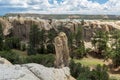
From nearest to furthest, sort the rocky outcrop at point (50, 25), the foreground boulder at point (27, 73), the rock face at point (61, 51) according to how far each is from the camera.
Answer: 1. the foreground boulder at point (27, 73)
2. the rock face at point (61, 51)
3. the rocky outcrop at point (50, 25)

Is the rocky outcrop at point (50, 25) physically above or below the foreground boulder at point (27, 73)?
below

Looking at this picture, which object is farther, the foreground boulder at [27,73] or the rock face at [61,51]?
the rock face at [61,51]

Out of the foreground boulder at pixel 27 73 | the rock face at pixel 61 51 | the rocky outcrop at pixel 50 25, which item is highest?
the foreground boulder at pixel 27 73

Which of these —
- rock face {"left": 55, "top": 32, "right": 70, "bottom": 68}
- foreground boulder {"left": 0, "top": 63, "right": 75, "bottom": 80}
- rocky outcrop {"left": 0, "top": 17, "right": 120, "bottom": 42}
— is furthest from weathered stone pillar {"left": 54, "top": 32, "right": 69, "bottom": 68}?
rocky outcrop {"left": 0, "top": 17, "right": 120, "bottom": 42}

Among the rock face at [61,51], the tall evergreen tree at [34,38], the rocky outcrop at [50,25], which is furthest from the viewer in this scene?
the rocky outcrop at [50,25]

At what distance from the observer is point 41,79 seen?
70.1 ft

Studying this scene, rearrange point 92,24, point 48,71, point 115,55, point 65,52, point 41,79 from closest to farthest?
point 41,79 < point 48,71 < point 65,52 < point 115,55 < point 92,24

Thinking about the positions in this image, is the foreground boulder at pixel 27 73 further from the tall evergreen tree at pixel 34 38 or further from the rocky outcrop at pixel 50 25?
the rocky outcrop at pixel 50 25

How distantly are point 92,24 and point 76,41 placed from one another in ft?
65.1

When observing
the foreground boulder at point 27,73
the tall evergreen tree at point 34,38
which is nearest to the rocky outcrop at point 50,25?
the tall evergreen tree at point 34,38

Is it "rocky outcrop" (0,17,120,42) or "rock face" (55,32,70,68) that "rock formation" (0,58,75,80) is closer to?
"rock face" (55,32,70,68)

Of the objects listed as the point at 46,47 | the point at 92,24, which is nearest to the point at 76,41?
the point at 46,47

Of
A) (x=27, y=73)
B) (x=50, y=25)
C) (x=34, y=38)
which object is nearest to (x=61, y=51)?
(x=27, y=73)

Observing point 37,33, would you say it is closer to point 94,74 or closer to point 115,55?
point 115,55
